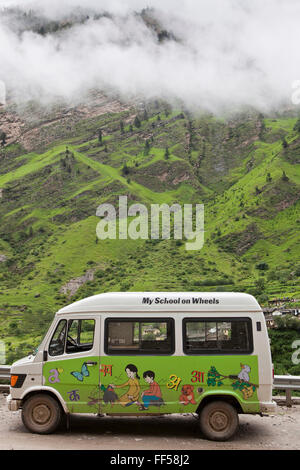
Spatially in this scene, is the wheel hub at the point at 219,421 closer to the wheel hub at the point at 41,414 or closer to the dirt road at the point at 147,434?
the dirt road at the point at 147,434

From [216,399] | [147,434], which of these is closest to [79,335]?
[147,434]

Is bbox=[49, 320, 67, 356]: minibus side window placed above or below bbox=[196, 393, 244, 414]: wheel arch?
above

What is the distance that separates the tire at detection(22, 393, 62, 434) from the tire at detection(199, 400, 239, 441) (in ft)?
11.5

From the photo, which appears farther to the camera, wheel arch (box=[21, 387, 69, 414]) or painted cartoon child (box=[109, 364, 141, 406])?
wheel arch (box=[21, 387, 69, 414])

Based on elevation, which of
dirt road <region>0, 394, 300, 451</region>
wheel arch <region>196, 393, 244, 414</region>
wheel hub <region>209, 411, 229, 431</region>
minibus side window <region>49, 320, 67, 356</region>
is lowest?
dirt road <region>0, 394, 300, 451</region>

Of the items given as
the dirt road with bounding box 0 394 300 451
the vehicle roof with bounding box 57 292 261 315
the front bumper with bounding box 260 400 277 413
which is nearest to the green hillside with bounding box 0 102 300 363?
the dirt road with bounding box 0 394 300 451

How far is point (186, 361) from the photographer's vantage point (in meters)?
11.0

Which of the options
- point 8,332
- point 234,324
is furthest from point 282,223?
point 234,324

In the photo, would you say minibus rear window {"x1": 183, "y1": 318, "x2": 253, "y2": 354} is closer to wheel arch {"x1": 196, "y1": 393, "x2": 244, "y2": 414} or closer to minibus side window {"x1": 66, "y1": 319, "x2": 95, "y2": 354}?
wheel arch {"x1": 196, "y1": 393, "x2": 244, "y2": 414}

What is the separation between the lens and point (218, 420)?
1088 centimetres

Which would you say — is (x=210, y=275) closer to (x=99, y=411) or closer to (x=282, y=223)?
(x=282, y=223)

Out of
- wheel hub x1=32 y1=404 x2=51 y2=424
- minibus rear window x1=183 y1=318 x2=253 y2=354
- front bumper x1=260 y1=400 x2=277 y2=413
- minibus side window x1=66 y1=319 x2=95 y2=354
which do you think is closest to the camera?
front bumper x1=260 y1=400 x2=277 y2=413

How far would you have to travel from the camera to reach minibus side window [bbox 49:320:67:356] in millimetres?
11219
